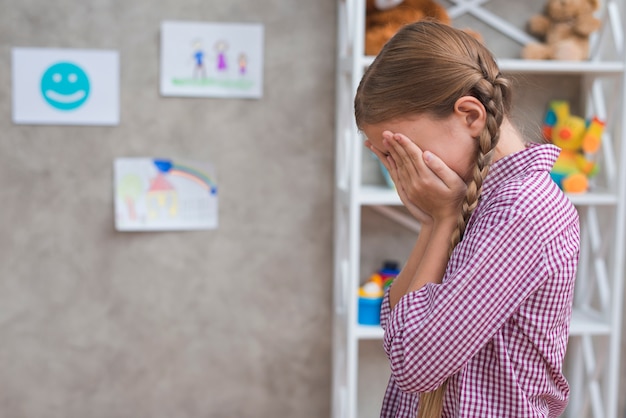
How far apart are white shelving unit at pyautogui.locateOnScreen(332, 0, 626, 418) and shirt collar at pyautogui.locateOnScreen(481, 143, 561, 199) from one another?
3.00ft

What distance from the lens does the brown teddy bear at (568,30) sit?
206 centimetres

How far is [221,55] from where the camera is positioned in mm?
2150

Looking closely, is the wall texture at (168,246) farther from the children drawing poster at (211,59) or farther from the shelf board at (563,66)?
the shelf board at (563,66)

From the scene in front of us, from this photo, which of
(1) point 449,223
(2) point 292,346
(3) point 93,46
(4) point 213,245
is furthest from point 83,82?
(1) point 449,223

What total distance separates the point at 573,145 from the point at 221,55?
1056 mm

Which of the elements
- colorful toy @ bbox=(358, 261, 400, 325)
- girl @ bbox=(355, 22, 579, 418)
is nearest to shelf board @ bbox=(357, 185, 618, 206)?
colorful toy @ bbox=(358, 261, 400, 325)

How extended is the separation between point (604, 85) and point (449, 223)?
4.70ft

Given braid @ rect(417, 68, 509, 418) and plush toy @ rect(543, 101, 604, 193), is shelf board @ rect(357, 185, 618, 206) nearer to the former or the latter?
plush toy @ rect(543, 101, 604, 193)

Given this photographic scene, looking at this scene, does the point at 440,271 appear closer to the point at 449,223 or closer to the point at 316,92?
the point at 449,223

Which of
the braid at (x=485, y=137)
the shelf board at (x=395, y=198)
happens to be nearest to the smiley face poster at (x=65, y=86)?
the shelf board at (x=395, y=198)

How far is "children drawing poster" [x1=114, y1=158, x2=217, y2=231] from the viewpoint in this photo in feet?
7.09

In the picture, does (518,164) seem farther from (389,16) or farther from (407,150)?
(389,16)

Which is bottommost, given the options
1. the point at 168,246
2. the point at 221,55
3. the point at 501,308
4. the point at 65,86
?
the point at 168,246

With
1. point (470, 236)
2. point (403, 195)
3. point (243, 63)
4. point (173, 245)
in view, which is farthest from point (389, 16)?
point (470, 236)
